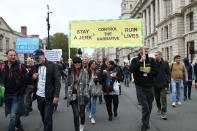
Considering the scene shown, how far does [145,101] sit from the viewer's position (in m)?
5.06

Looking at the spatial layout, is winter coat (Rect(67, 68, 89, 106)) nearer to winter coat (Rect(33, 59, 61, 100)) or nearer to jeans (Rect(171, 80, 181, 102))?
winter coat (Rect(33, 59, 61, 100))

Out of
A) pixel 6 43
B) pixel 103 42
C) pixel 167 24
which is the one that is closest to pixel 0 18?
pixel 6 43

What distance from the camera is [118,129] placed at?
17.4 feet

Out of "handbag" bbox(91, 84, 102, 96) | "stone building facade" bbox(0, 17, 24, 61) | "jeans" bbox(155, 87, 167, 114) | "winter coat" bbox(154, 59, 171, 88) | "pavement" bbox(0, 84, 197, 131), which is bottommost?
"pavement" bbox(0, 84, 197, 131)

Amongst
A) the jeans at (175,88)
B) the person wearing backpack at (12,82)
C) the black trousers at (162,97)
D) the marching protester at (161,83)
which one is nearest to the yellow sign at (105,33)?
the marching protester at (161,83)

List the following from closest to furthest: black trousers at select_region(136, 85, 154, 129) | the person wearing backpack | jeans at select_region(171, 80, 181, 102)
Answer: the person wearing backpack, black trousers at select_region(136, 85, 154, 129), jeans at select_region(171, 80, 181, 102)

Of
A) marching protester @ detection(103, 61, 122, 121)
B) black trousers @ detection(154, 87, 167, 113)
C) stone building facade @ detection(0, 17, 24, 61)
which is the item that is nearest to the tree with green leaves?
stone building facade @ detection(0, 17, 24, 61)

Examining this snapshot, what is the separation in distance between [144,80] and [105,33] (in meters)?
3.44

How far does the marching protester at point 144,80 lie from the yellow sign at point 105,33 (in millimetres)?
2626

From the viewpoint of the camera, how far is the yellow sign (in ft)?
25.9

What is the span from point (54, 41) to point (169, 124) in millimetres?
70827

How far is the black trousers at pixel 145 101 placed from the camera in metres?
5.03

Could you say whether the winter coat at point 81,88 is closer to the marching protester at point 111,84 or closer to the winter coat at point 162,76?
the marching protester at point 111,84

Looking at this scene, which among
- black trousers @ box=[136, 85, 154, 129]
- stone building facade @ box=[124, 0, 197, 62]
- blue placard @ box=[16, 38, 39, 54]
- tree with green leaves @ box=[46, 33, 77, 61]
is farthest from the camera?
tree with green leaves @ box=[46, 33, 77, 61]
